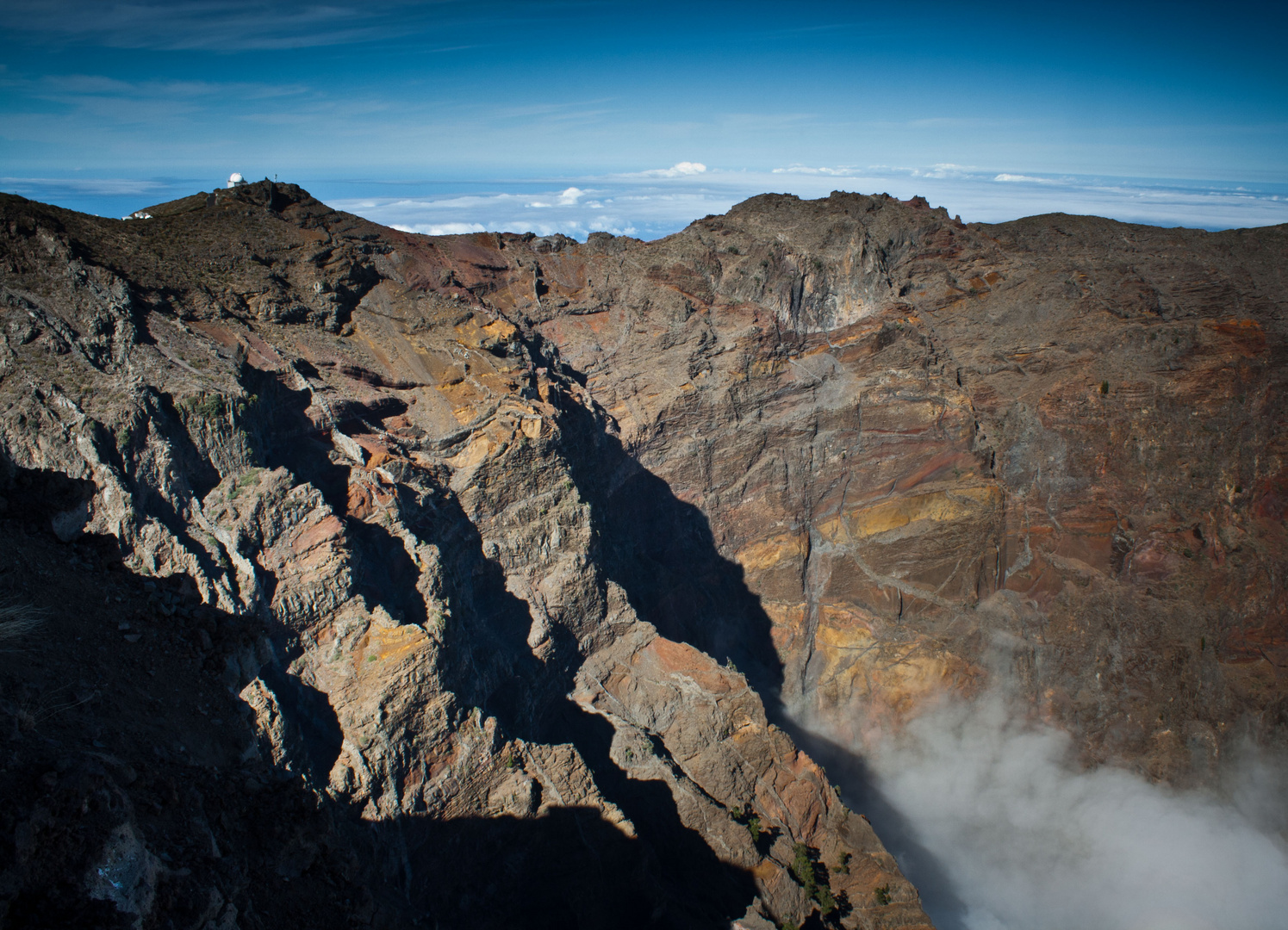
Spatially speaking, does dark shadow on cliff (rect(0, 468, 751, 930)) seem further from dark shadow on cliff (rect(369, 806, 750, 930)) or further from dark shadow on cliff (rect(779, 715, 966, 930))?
dark shadow on cliff (rect(779, 715, 966, 930))

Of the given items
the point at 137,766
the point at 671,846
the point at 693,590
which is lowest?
the point at 671,846

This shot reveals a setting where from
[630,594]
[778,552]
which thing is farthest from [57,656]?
[778,552]

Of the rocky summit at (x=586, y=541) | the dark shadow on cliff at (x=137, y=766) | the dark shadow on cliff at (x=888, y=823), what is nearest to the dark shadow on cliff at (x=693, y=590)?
the dark shadow on cliff at (x=888, y=823)

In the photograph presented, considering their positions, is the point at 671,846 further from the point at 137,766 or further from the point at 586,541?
the point at 137,766

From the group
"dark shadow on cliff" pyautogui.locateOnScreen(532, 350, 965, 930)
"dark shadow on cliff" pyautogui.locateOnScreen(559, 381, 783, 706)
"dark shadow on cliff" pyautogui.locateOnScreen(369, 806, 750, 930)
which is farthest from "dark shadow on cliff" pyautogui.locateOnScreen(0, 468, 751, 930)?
"dark shadow on cliff" pyautogui.locateOnScreen(532, 350, 965, 930)

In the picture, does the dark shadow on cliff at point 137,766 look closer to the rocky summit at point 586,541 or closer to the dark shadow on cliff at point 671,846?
the rocky summit at point 586,541

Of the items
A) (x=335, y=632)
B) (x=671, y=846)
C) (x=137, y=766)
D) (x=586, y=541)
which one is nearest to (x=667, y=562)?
(x=586, y=541)
